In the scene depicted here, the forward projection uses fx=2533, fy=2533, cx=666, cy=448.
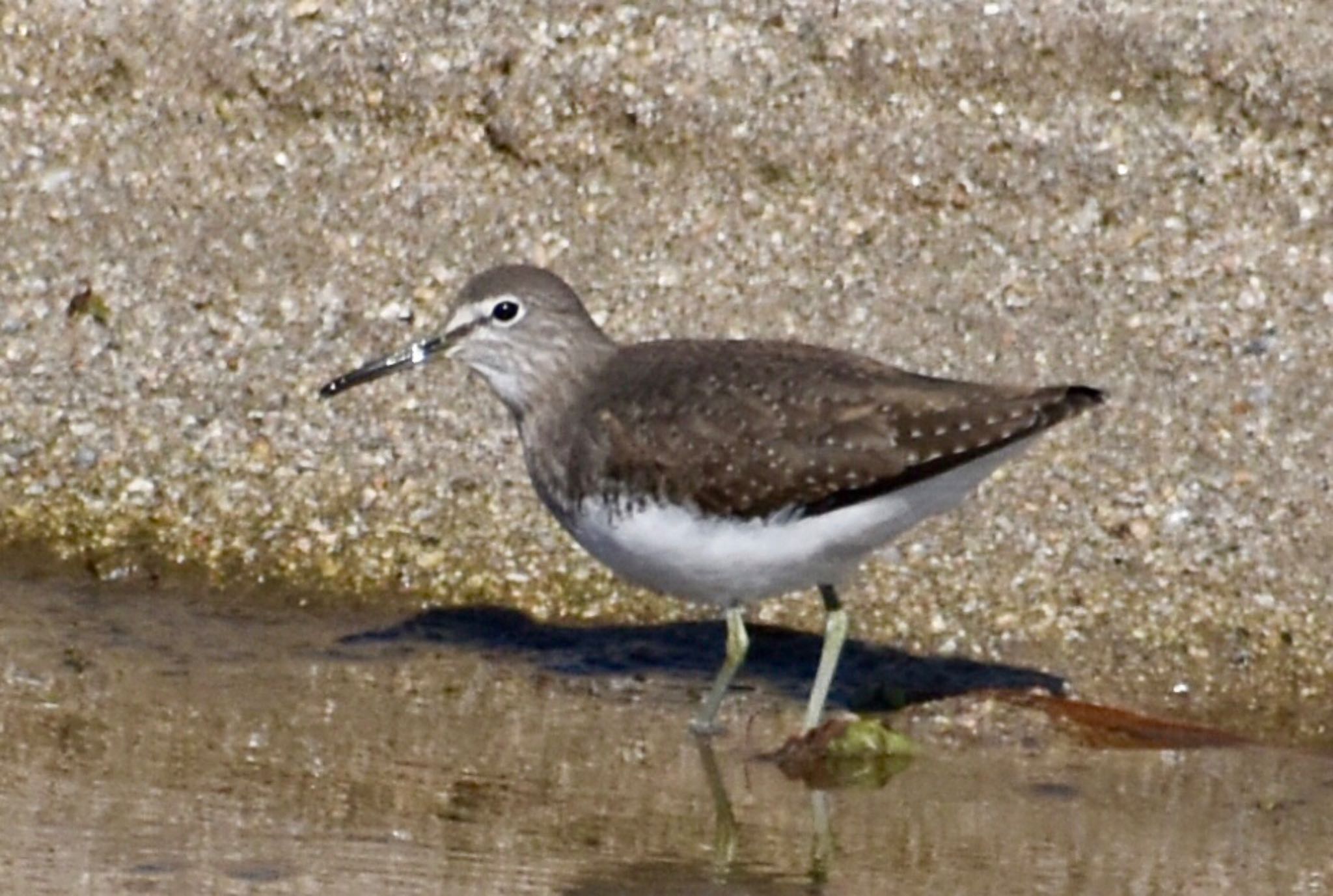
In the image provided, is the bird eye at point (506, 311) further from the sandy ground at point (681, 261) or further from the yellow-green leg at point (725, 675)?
the yellow-green leg at point (725, 675)

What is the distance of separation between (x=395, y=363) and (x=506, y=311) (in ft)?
1.20

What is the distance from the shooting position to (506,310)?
7.56 metres

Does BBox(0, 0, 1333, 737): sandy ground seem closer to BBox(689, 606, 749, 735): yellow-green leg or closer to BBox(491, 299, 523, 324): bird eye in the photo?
BBox(689, 606, 749, 735): yellow-green leg

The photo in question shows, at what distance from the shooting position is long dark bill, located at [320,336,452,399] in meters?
7.56

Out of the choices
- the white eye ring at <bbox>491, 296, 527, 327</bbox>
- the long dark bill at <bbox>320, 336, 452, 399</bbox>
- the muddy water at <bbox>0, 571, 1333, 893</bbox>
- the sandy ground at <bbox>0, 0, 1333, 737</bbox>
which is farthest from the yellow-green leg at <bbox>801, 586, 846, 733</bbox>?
the long dark bill at <bbox>320, 336, 452, 399</bbox>

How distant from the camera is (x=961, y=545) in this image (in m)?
7.90

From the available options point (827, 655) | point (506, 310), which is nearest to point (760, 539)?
point (827, 655)

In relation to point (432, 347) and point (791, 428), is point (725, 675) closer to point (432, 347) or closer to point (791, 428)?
point (791, 428)

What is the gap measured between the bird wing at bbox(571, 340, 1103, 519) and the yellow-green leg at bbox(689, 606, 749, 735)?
427 mm

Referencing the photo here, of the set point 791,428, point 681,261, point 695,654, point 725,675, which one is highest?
point 681,261

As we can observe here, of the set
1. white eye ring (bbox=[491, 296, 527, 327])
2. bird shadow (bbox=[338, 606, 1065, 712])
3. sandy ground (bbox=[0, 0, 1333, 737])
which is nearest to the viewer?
bird shadow (bbox=[338, 606, 1065, 712])

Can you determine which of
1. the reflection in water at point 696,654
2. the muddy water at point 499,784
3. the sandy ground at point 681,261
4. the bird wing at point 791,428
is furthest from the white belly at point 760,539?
the sandy ground at point 681,261

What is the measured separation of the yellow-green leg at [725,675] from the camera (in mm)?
7000

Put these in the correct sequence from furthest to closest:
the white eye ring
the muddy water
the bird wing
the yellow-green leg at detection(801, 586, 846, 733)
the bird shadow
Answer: the white eye ring
the bird shadow
the yellow-green leg at detection(801, 586, 846, 733)
the bird wing
the muddy water
